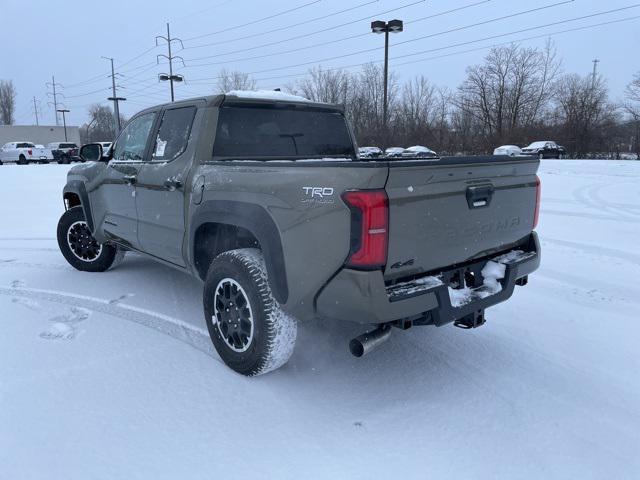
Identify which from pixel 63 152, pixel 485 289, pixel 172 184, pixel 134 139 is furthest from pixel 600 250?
pixel 63 152

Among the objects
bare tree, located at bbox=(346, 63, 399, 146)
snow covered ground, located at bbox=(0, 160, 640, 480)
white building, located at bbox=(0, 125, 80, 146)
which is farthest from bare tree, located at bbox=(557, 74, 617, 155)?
white building, located at bbox=(0, 125, 80, 146)

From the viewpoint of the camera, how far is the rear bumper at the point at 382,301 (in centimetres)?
242

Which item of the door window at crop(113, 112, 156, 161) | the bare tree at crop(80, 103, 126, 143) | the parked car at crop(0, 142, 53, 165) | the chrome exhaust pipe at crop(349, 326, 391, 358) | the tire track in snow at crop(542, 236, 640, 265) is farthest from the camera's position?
the bare tree at crop(80, 103, 126, 143)

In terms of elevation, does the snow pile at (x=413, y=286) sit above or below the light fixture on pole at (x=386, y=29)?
below

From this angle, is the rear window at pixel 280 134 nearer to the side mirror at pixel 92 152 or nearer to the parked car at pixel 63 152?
the side mirror at pixel 92 152

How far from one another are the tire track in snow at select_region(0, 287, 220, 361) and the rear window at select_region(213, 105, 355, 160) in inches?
55.6

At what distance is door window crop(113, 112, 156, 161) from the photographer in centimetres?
443

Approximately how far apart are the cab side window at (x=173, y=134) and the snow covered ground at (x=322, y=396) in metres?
1.40

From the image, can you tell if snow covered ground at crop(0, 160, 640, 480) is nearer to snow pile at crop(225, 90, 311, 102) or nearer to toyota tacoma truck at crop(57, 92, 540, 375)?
toyota tacoma truck at crop(57, 92, 540, 375)

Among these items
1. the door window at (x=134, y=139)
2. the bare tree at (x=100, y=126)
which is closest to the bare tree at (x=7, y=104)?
the bare tree at (x=100, y=126)

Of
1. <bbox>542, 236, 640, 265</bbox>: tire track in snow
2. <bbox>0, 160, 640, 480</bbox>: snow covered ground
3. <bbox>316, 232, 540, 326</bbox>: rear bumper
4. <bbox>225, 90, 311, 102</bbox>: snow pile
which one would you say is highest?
<bbox>225, 90, 311, 102</bbox>: snow pile

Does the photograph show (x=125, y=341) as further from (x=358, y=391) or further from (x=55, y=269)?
(x=55, y=269)

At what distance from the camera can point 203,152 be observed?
140 inches

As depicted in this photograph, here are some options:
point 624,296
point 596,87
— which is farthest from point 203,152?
point 596,87
